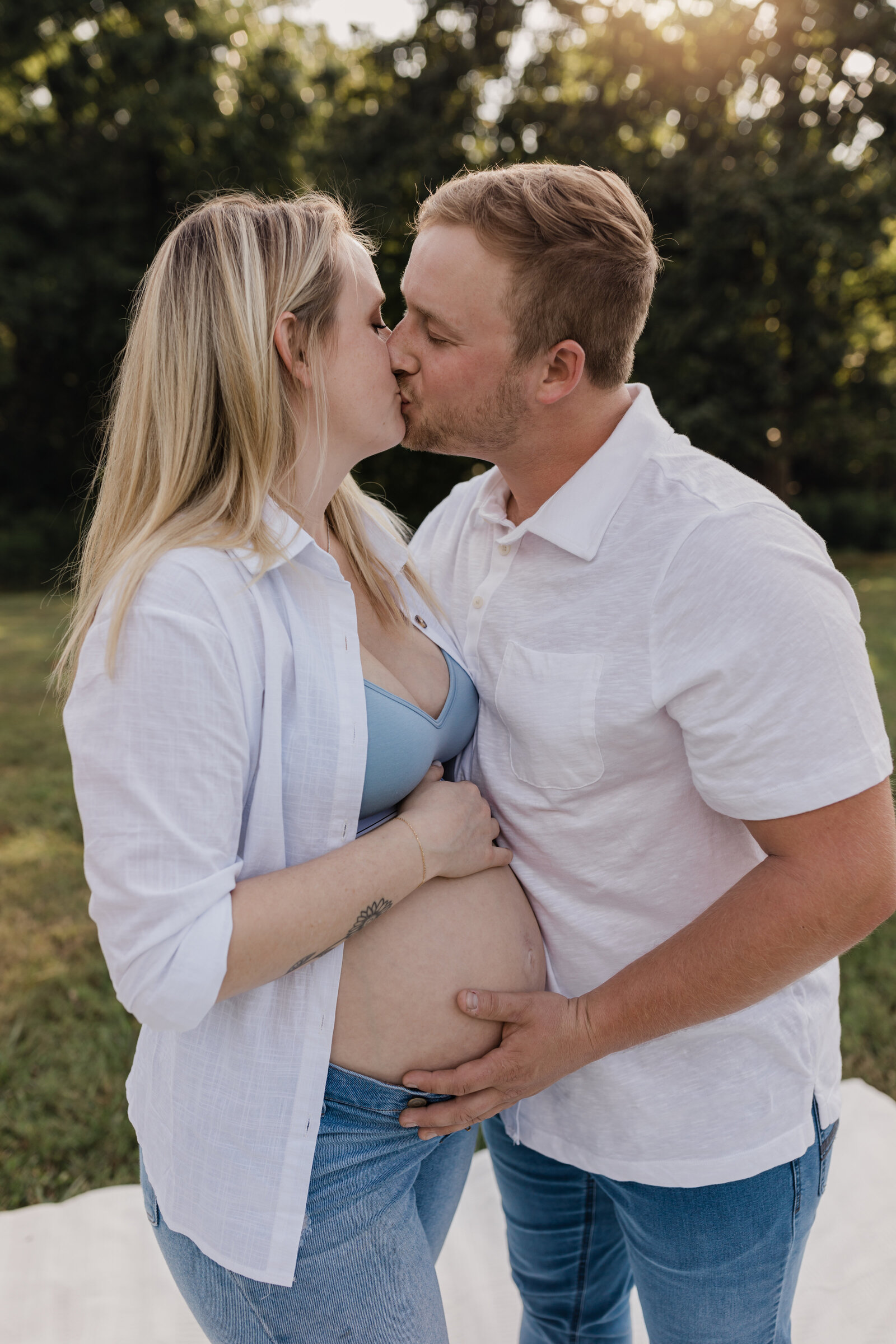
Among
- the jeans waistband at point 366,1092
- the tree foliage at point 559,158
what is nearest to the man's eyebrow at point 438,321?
the jeans waistband at point 366,1092

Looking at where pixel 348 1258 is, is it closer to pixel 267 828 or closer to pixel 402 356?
pixel 267 828

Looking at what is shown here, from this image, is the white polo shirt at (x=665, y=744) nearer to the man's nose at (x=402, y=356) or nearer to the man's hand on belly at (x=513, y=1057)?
the man's hand on belly at (x=513, y=1057)

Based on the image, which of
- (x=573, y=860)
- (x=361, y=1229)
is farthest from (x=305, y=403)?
(x=361, y=1229)

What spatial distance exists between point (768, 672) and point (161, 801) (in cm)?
91

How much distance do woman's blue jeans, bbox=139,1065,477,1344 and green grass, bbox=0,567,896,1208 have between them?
1.97 metres

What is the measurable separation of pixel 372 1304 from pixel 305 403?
149 cm

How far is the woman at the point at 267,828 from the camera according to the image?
132cm

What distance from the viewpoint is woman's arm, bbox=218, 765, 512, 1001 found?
4.43ft

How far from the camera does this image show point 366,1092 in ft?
5.03

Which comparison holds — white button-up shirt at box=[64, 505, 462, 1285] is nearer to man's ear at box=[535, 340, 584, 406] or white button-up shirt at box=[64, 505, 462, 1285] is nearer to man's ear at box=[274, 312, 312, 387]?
man's ear at box=[274, 312, 312, 387]

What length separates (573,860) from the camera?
175 cm

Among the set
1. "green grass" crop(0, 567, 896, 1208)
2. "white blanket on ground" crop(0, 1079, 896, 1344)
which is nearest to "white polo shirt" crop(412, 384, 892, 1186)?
"white blanket on ground" crop(0, 1079, 896, 1344)

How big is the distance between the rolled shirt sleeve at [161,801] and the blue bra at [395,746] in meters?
0.29

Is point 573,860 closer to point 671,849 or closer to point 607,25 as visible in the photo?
point 671,849
